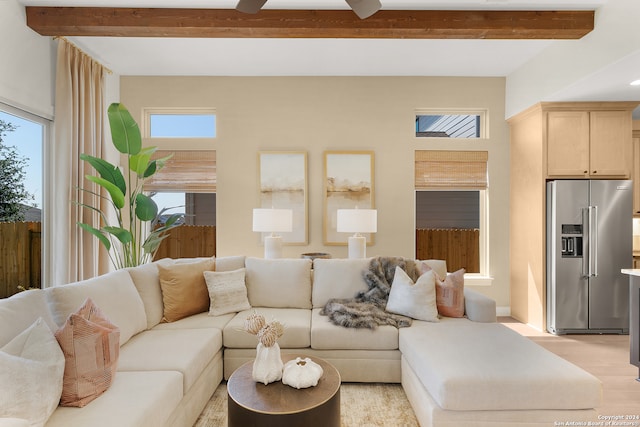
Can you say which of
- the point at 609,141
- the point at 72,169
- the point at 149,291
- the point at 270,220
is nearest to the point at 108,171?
the point at 72,169

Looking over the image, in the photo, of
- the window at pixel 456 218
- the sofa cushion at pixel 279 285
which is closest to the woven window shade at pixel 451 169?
the window at pixel 456 218

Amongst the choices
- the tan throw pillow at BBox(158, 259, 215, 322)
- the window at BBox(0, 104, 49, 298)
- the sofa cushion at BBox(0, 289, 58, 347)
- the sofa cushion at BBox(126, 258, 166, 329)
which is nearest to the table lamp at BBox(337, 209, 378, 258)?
the tan throw pillow at BBox(158, 259, 215, 322)

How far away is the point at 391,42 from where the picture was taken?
11.5ft

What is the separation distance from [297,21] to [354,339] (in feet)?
8.75

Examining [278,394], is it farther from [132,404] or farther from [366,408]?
[366,408]

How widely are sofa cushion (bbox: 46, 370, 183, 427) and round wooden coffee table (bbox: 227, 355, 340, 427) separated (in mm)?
299

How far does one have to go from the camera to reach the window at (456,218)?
14.6 feet

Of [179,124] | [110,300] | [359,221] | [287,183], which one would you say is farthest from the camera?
[179,124]

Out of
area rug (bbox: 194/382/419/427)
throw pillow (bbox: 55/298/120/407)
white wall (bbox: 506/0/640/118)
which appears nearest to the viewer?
throw pillow (bbox: 55/298/120/407)

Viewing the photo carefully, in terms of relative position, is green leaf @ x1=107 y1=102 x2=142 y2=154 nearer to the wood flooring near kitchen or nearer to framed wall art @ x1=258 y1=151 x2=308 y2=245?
framed wall art @ x1=258 y1=151 x2=308 y2=245

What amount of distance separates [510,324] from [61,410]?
4264mm

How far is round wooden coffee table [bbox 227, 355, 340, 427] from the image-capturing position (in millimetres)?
1481

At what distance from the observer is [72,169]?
333cm

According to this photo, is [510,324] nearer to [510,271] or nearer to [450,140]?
[510,271]
